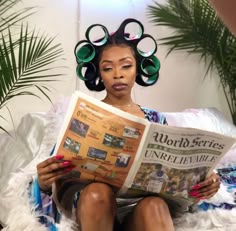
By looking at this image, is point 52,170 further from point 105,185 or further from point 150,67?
point 150,67

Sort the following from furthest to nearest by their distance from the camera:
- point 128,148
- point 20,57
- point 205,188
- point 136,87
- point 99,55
Result: 1. point 136,87
2. point 20,57
3. point 99,55
4. point 205,188
5. point 128,148

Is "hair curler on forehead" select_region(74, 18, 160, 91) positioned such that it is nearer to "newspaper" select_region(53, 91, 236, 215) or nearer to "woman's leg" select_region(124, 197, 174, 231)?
"newspaper" select_region(53, 91, 236, 215)

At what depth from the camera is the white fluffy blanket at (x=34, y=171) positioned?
103cm

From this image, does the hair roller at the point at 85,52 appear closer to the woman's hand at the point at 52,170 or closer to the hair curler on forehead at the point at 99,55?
the hair curler on forehead at the point at 99,55

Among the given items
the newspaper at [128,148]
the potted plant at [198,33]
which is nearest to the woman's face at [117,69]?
the newspaper at [128,148]

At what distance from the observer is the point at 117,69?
3.66ft

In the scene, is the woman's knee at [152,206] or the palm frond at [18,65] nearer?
the woman's knee at [152,206]

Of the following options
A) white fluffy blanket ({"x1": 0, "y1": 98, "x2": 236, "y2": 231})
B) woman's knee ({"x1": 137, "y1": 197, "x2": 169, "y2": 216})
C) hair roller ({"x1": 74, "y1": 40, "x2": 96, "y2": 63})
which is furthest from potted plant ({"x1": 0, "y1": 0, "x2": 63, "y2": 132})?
woman's knee ({"x1": 137, "y1": 197, "x2": 169, "y2": 216})

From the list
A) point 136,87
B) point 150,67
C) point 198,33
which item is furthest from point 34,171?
point 198,33

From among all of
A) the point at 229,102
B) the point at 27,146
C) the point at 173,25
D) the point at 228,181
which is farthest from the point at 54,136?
the point at 229,102

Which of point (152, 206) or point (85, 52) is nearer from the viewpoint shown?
point (152, 206)

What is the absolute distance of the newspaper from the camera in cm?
91

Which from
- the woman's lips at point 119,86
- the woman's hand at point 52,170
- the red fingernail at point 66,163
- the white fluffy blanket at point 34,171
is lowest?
the white fluffy blanket at point 34,171

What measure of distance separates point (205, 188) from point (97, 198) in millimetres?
282
